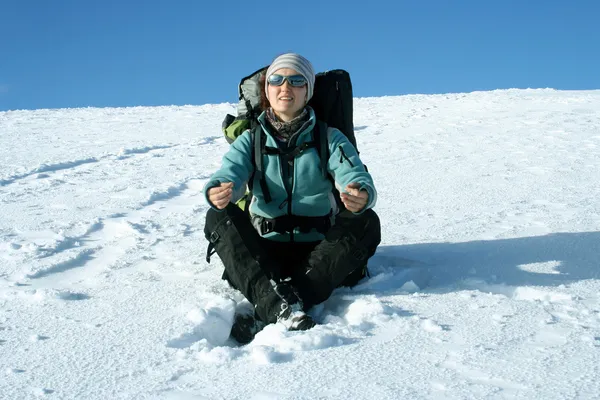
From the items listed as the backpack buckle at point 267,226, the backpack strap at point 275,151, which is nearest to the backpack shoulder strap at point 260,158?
the backpack strap at point 275,151

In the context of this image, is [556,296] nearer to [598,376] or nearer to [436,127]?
[598,376]

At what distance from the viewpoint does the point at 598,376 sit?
213 cm

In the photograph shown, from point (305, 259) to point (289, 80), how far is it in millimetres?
1012

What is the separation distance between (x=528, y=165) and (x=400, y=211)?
2.77 meters

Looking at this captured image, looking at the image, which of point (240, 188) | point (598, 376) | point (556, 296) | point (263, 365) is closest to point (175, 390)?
point (263, 365)

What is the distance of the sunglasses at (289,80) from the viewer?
3.35m

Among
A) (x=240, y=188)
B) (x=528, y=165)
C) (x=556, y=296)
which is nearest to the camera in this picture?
(x=556, y=296)

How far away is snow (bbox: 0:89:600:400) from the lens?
2238mm

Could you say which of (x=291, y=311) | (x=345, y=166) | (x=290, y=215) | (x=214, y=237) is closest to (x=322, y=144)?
(x=345, y=166)

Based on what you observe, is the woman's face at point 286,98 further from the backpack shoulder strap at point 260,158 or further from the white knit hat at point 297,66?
the backpack shoulder strap at point 260,158

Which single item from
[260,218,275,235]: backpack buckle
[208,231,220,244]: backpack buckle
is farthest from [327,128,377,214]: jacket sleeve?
[208,231,220,244]: backpack buckle

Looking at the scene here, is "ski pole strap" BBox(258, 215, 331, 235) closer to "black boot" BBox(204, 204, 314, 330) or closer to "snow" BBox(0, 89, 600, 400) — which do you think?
"black boot" BBox(204, 204, 314, 330)

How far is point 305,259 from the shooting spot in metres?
3.35

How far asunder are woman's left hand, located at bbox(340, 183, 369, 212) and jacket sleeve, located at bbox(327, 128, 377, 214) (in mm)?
34
